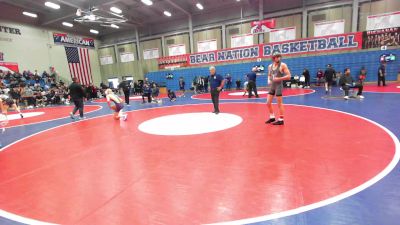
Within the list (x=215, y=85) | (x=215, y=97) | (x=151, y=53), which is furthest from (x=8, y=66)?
(x=215, y=97)

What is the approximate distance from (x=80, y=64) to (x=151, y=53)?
7.83m

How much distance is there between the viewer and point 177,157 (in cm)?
376

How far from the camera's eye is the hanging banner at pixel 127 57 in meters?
25.2

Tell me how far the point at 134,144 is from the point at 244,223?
3237 millimetres

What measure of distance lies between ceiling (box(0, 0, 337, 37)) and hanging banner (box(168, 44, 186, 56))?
1852 millimetres

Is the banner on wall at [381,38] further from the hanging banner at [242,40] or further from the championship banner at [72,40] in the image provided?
the championship banner at [72,40]

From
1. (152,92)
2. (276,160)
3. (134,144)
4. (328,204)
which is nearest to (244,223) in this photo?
(328,204)

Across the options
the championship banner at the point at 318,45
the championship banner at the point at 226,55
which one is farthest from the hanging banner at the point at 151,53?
the championship banner at the point at 318,45

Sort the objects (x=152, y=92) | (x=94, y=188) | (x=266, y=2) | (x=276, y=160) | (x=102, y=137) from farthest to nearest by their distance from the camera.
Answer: (x=266, y=2), (x=152, y=92), (x=102, y=137), (x=276, y=160), (x=94, y=188)

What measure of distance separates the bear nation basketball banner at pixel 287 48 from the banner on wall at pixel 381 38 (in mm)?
386

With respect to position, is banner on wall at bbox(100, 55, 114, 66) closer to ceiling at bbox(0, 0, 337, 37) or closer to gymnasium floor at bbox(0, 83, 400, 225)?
ceiling at bbox(0, 0, 337, 37)

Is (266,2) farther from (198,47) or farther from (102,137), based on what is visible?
(102,137)

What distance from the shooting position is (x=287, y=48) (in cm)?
1695

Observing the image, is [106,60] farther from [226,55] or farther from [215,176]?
[215,176]
